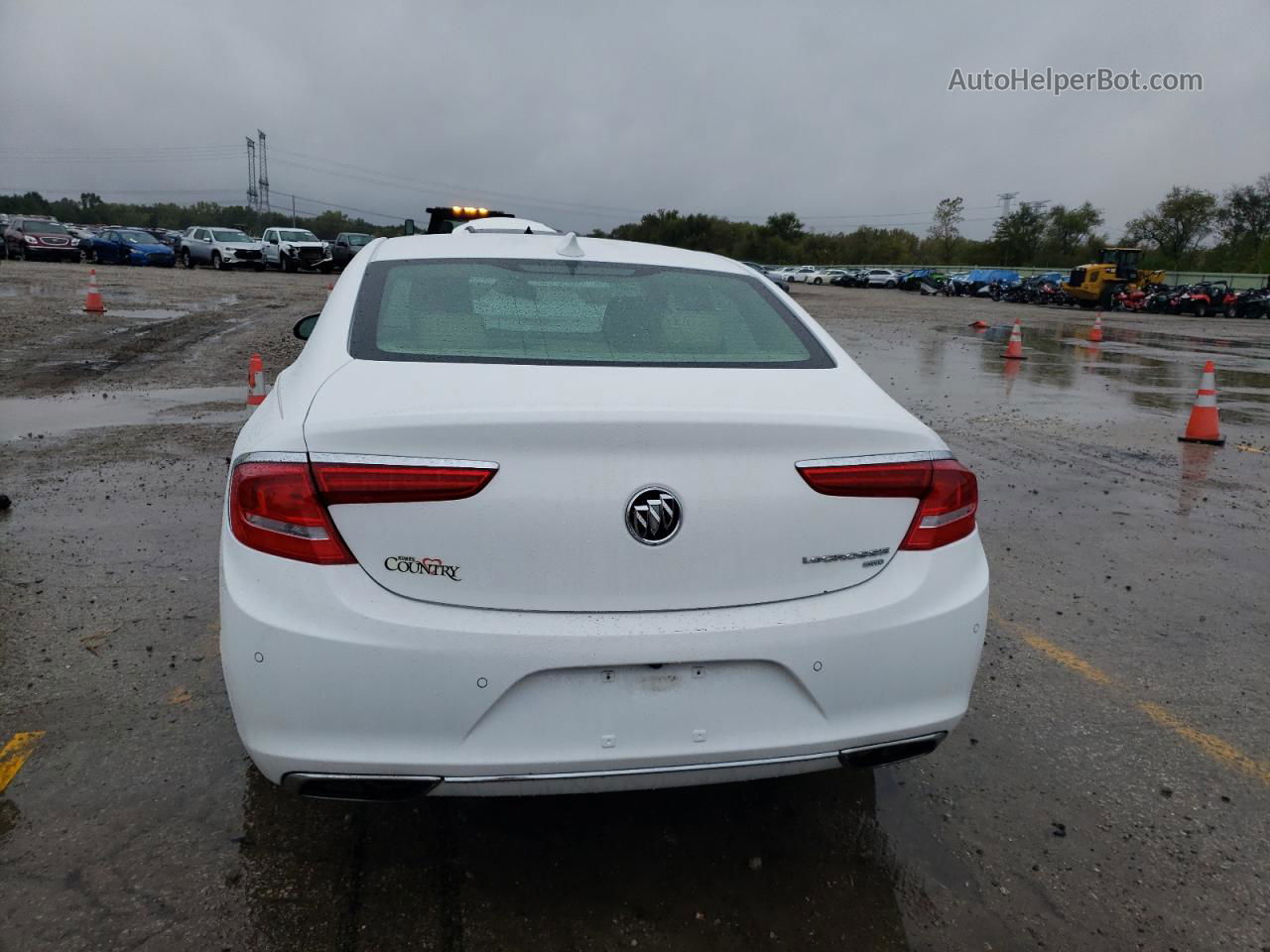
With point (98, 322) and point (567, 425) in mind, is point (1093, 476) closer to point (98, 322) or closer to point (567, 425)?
point (567, 425)

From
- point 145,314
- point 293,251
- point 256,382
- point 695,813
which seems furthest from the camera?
point 293,251

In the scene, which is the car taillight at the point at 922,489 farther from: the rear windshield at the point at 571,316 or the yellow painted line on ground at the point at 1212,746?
the yellow painted line on ground at the point at 1212,746

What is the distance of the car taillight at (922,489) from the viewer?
A: 7.38ft

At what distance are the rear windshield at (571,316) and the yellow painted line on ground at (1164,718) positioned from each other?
1945 mm

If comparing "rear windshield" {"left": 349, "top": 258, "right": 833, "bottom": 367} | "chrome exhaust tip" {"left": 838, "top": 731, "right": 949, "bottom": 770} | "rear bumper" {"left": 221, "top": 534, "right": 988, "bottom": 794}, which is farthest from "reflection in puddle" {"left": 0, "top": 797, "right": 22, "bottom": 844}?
"chrome exhaust tip" {"left": 838, "top": 731, "right": 949, "bottom": 770}

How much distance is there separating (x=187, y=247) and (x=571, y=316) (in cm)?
4278

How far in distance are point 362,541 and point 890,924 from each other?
1.62 meters

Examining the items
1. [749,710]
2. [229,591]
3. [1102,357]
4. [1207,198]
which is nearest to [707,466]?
[749,710]

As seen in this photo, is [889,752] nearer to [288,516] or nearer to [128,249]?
[288,516]

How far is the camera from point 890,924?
2.39 metres

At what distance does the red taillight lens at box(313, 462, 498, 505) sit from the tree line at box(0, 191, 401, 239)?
352ft

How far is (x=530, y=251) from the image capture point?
3.34 meters

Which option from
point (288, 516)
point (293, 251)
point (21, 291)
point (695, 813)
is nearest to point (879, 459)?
point (695, 813)

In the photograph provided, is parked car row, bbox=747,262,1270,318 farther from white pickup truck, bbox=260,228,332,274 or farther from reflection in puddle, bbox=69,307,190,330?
reflection in puddle, bbox=69,307,190,330
